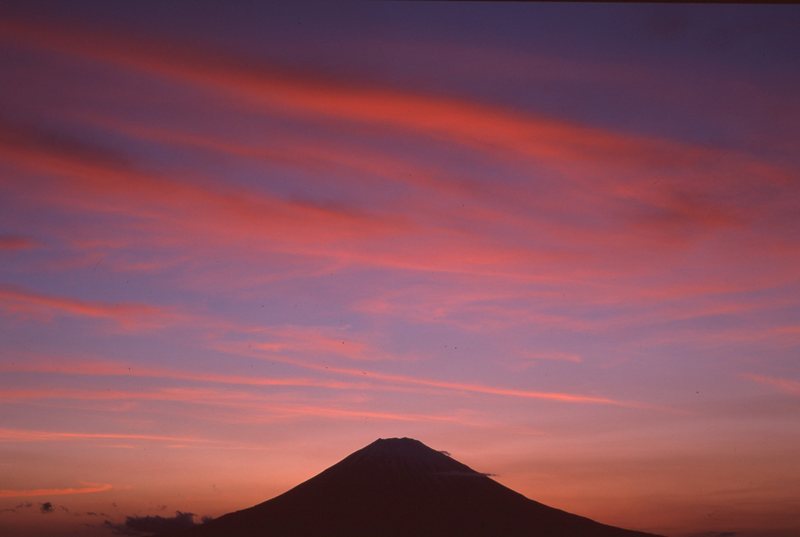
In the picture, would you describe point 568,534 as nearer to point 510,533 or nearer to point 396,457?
point 510,533

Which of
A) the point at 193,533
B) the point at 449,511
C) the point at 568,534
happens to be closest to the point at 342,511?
the point at 449,511

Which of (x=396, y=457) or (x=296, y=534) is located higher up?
(x=396, y=457)

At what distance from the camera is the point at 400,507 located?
123250 mm

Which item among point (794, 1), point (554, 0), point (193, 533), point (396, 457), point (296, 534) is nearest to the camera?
point (794, 1)

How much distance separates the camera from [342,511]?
124m

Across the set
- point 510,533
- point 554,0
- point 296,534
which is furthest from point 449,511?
point 554,0

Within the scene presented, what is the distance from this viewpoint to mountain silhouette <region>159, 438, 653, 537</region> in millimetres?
120188

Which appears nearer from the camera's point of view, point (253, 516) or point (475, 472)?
point (253, 516)

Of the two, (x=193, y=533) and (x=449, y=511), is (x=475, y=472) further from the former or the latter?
(x=193, y=533)

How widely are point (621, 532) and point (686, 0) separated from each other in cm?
13497

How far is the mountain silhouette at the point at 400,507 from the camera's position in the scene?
12019 cm

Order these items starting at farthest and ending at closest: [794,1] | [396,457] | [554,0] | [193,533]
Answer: [396,457]
[193,533]
[554,0]
[794,1]

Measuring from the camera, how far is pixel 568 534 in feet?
399

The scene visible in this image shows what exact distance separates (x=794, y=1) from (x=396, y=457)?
136 metres
